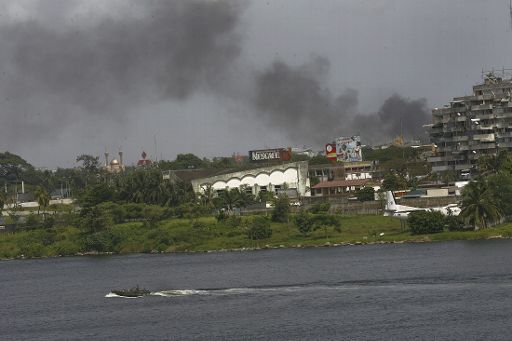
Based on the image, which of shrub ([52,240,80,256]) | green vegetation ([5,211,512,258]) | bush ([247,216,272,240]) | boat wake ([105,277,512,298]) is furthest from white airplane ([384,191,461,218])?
boat wake ([105,277,512,298])

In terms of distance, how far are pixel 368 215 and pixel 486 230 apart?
3366 cm

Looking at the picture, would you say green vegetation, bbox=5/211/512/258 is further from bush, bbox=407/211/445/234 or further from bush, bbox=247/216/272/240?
bush, bbox=407/211/445/234

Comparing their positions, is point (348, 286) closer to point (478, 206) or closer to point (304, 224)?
point (478, 206)

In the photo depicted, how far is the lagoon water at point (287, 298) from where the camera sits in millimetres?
86812

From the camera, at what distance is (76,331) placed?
95.1 meters

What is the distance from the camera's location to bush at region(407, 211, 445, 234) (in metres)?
159

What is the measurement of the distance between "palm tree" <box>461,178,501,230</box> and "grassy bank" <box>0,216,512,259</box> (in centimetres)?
194

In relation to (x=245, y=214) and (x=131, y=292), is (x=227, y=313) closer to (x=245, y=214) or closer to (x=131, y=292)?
(x=131, y=292)

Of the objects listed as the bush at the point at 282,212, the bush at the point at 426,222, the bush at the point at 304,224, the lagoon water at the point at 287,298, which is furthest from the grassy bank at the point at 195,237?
the lagoon water at the point at 287,298

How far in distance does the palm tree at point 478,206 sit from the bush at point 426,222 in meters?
4.85

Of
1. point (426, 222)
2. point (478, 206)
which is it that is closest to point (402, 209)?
point (426, 222)

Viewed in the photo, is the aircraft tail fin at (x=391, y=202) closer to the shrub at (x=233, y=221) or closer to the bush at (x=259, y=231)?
the bush at (x=259, y=231)

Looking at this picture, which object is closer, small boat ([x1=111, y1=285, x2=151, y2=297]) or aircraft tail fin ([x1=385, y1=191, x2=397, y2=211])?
small boat ([x1=111, y1=285, x2=151, y2=297])

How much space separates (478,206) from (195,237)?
50.2 m
